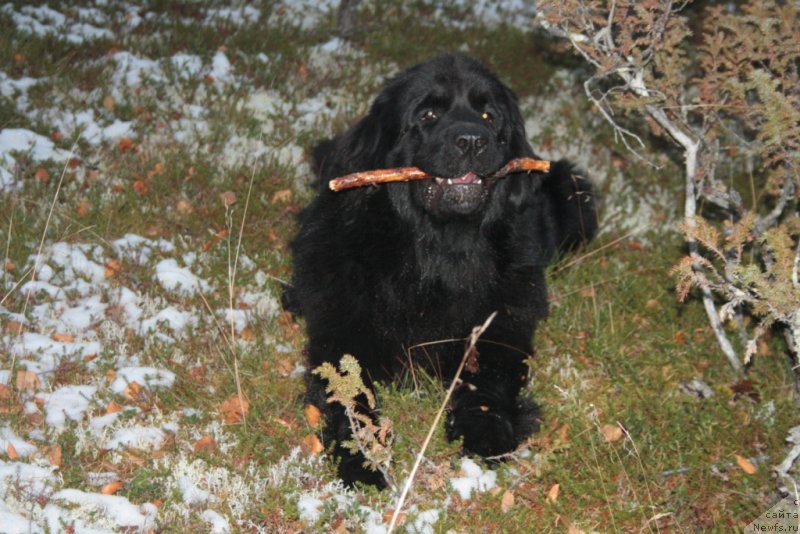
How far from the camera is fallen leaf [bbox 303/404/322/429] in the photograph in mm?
3786

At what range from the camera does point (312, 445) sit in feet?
12.1

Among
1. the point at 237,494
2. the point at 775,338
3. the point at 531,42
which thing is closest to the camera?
the point at 237,494

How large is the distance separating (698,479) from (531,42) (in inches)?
214

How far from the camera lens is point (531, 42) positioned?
8109 mm

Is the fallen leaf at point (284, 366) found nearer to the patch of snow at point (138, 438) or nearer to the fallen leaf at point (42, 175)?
the patch of snow at point (138, 438)

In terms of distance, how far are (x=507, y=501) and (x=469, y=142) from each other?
57.6 inches

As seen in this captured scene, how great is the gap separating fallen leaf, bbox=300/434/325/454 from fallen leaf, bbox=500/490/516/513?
795mm

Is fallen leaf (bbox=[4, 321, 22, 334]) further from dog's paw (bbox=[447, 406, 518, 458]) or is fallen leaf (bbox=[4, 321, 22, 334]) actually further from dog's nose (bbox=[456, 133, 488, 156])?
dog's nose (bbox=[456, 133, 488, 156])

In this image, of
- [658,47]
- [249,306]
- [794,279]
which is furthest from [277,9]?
[794,279]

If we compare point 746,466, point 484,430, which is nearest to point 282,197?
point 484,430

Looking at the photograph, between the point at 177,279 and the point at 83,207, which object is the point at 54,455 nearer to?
the point at 177,279

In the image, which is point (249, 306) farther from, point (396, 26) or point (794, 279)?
point (396, 26)

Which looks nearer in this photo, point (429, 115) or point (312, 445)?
point (312, 445)

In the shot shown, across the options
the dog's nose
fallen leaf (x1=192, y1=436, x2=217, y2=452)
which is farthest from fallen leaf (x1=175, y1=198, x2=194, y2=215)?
the dog's nose
